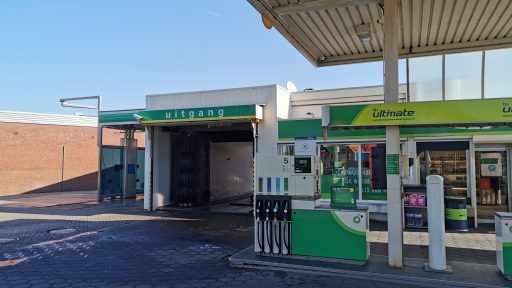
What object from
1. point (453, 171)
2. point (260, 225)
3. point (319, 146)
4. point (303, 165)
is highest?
point (319, 146)

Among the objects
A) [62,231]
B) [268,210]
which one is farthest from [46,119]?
[268,210]

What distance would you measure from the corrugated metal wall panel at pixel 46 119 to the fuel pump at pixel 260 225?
70.7ft

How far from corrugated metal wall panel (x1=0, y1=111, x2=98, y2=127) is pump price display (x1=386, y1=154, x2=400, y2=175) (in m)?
23.6

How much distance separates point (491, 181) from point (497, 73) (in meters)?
3.12

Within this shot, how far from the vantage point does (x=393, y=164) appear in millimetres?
6852

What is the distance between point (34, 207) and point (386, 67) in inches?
591

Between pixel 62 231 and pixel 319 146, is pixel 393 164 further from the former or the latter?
pixel 62 231

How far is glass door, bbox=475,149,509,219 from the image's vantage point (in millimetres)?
11641

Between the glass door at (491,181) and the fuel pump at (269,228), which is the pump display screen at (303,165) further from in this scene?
the glass door at (491,181)

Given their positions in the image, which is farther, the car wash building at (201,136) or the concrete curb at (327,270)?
the car wash building at (201,136)

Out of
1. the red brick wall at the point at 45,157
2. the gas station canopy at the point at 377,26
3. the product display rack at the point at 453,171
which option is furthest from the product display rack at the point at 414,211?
the red brick wall at the point at 45,157

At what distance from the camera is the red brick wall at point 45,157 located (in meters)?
23.7

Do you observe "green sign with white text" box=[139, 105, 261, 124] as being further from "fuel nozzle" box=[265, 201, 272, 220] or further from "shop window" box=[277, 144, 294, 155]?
"fuel nozzle" box=[265, 201, 272, 220]

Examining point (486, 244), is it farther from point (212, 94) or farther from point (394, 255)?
point (212, 94)
